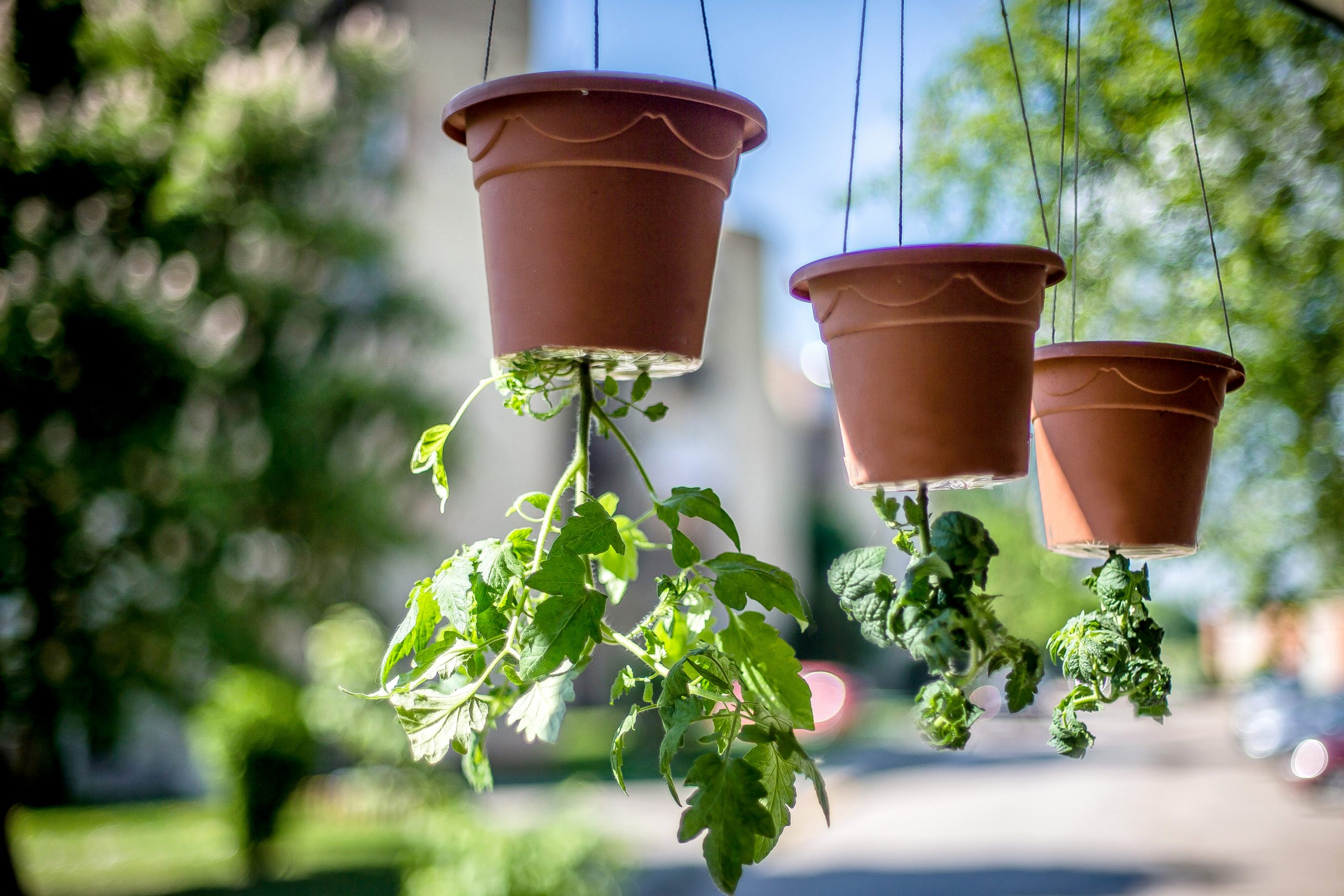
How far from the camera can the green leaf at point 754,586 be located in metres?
0.70

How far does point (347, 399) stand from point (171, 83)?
73.9 inches

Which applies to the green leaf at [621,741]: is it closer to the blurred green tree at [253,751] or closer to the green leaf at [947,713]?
the green leaf at [947,713]

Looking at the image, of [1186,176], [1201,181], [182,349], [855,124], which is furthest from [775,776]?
[182,349]

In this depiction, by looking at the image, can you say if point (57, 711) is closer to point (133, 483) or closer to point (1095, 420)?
point (133, 483)

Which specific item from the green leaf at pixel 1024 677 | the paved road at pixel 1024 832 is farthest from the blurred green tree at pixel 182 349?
the green leaf at pixel 1024 677

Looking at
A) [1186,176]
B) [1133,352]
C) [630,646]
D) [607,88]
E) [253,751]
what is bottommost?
[253,751]

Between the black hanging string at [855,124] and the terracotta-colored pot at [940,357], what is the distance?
6cm

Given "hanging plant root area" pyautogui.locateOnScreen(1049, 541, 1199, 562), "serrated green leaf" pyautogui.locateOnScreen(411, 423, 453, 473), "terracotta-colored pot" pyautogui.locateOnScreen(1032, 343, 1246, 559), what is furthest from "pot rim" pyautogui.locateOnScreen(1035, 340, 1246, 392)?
"serrated green leaf" pyautogui.locateOnScreen(411, 423, 453, 473)

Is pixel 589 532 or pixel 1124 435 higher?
pixel 1124 435

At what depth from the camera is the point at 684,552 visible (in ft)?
2.38

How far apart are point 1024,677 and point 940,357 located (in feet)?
0.73

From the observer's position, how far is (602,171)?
721mm

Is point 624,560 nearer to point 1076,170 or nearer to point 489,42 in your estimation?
point 489,42

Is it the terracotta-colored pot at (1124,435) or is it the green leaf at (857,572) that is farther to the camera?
the terracotta-colored pot at (1124,435)
